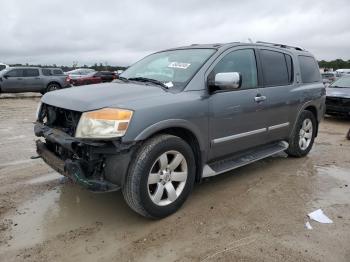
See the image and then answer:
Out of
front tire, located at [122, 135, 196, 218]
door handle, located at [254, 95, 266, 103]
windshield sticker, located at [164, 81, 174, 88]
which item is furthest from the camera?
door handle, located at [254, 95, 266, 103]

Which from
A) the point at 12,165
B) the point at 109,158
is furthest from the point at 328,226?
the point at 12,165

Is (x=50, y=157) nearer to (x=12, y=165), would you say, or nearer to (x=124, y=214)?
(x=124, y=214)

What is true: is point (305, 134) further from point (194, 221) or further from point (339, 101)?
point (339, 101)

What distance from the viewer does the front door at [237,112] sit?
164 inches

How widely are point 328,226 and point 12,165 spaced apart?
4419 mm

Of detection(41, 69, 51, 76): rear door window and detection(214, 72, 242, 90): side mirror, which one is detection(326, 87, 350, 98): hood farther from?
detection(41, 69, 51, 76): rear door window

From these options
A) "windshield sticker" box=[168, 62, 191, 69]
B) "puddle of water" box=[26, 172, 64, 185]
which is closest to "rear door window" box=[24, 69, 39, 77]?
"puddle of water" box=[26, 172, 64, 185]

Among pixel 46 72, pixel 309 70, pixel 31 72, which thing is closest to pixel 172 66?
pixel 309 70

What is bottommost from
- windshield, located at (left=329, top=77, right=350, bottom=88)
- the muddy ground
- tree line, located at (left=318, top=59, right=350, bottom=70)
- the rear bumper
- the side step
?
the muddy ground

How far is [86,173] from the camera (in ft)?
11.1

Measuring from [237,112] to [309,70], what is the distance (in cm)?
250

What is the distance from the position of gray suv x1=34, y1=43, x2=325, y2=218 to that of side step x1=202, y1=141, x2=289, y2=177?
0.01 metres

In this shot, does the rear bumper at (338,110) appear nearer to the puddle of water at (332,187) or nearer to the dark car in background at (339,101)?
the dark car in background at (339,101)

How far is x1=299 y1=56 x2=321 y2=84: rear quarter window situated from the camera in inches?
236
